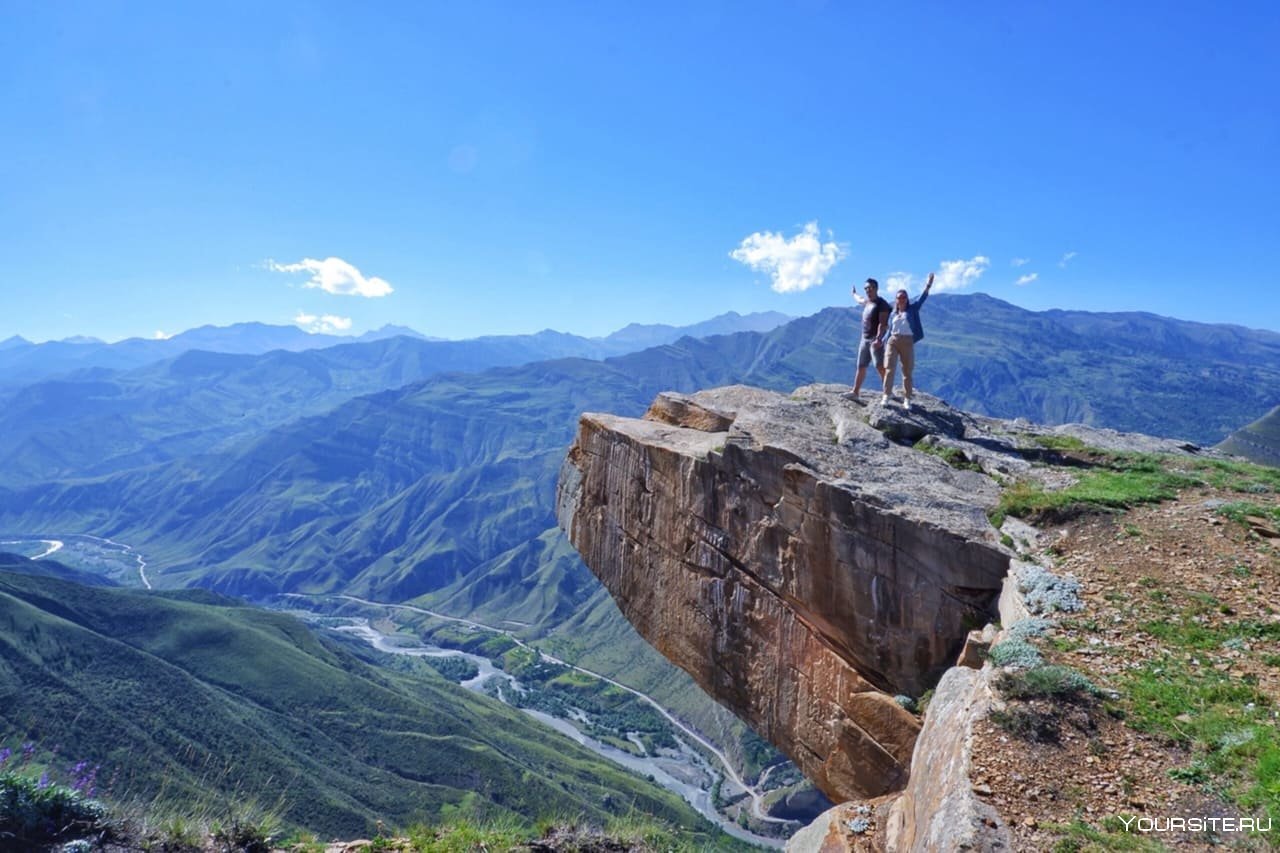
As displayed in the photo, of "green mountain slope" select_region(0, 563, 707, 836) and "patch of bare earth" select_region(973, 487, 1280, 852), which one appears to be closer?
"patch of bare earth" select_region(973, 487, 1280, 852)

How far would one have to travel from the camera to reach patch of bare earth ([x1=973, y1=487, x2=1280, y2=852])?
27.3ft

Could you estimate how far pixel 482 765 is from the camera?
11119 centimetres

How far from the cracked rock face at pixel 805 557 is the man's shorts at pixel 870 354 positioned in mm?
1802

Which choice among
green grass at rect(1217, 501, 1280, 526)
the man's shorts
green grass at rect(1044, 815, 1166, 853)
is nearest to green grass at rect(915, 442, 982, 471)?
the man's shorts

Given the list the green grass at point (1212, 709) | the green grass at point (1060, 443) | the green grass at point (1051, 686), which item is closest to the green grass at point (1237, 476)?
the green grass at point (1060, 443)

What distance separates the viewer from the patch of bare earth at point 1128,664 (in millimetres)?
8320

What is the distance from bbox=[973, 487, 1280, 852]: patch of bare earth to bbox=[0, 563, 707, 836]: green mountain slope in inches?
2904

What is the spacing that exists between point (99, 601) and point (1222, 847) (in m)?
184

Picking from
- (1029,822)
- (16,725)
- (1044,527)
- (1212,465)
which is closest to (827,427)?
(1044,527)

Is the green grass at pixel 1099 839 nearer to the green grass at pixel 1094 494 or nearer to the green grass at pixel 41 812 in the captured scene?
the green grass at pixel 1094 494

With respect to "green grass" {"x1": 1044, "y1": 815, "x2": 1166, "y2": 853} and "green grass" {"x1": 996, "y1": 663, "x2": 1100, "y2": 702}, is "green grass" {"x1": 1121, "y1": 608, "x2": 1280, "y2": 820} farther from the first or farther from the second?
"green grass" {"x1": 1044, "y1": 815, "x2": 1166, "y2": 853}

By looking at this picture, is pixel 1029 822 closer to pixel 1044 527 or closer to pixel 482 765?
pixel 1044 527

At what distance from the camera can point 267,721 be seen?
368ft

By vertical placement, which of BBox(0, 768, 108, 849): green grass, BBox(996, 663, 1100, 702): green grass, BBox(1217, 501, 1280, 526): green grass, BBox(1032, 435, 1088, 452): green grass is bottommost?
BBox(0, 768, 108, 849): green grass
